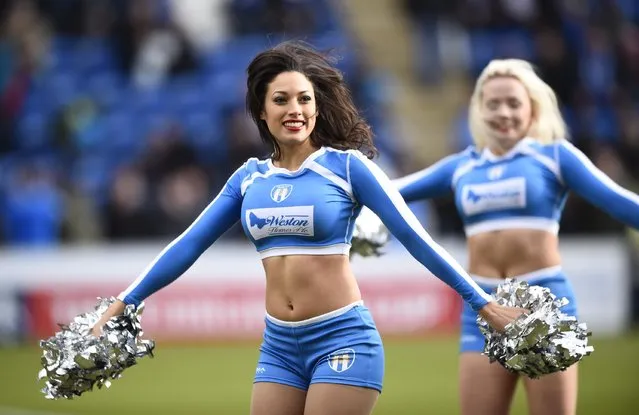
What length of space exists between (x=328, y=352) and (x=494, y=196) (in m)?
1.78

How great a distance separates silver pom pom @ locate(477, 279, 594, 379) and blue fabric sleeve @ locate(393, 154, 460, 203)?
5.60ft

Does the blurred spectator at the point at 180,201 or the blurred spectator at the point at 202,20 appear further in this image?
the blurred spectator at the point at 202,20

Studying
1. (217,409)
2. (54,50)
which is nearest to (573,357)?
(217,409)

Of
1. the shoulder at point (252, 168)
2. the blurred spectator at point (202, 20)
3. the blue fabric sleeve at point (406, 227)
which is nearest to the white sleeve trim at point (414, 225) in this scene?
the blue fabric sleeve at point (406, 227)

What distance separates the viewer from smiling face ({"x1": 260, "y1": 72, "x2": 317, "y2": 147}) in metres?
5.21

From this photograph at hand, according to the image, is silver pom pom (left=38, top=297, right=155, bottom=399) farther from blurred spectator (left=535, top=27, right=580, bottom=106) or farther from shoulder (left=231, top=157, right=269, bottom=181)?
blurred spectator (left=535, top=27, right=580, bottom=106)

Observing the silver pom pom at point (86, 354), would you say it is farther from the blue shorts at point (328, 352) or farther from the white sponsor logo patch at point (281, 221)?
the white sponsor logo patch at point (281, 221)

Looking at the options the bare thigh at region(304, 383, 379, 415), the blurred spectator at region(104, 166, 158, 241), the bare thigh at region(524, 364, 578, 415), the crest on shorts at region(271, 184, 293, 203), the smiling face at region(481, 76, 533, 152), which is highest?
the blurred spectator at region(104, 166, 158, 241)

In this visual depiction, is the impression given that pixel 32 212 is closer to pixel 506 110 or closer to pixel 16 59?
pixel 16 59

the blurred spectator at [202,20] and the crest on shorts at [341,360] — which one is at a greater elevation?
the blurred spectator at [202,20]

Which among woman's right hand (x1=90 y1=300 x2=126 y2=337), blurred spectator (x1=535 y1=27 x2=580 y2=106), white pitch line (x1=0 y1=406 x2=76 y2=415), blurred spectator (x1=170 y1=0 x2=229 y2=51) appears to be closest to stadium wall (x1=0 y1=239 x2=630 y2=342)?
blurred spectator (x1=535 y1=27 x2=580 y2=106)

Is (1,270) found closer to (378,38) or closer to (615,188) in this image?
(378,38)

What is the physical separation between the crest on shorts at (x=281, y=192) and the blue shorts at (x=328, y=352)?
0.49 meters

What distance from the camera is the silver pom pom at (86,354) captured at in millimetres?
5234
